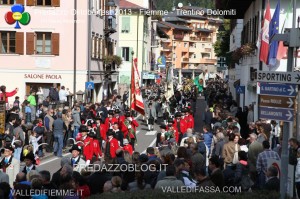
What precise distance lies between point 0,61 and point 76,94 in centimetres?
634

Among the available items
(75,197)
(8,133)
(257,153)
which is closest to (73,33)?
(8,133)

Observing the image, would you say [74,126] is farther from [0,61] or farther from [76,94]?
[0,61]

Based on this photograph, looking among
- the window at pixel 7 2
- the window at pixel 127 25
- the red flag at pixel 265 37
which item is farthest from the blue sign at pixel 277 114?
the window at pixel 127 25

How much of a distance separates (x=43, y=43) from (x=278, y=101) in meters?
33.2

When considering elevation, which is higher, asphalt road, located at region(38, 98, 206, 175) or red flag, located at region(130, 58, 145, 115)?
red flag, located at region(130, 58, 145, 115)

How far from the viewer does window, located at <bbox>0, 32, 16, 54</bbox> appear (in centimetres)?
4112

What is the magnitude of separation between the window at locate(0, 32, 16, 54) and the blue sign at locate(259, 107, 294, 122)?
3284 cm

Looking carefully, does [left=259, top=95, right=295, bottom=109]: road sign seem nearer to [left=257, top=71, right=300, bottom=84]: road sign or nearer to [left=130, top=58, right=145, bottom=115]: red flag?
[left=257, top=71, right=300, bottom=84]: road sign

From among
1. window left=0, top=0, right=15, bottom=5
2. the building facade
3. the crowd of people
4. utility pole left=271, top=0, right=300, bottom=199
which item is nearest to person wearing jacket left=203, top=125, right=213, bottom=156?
the crowd of people

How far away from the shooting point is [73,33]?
41.6 meters

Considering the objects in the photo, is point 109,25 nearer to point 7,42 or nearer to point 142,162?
point 7,42

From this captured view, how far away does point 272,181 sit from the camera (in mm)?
11906

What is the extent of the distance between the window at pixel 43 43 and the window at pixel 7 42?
1.42m

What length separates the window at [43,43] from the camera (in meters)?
41.4
